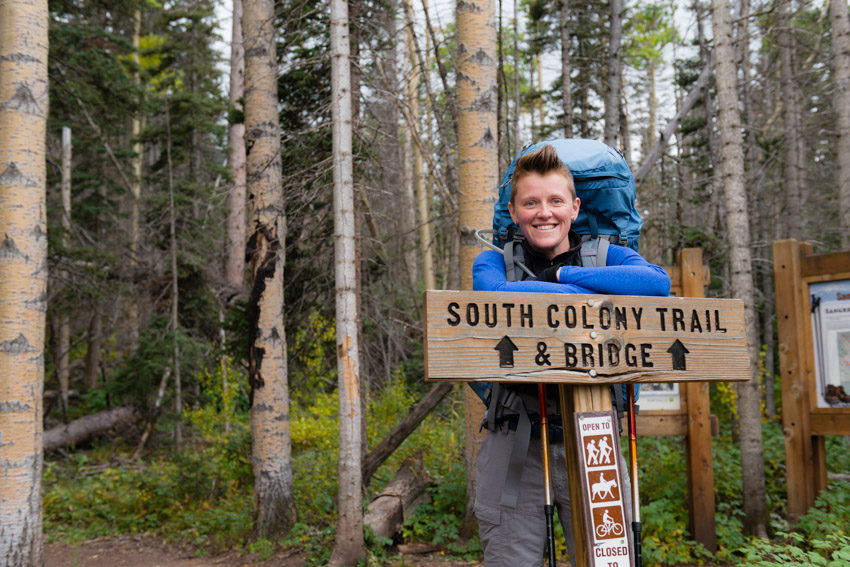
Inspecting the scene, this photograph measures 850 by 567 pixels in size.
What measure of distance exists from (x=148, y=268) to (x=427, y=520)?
394 inches

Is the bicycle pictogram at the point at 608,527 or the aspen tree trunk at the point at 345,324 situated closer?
the bicycle pictogram at the point at 608,527

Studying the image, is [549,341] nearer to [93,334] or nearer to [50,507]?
[50,507]

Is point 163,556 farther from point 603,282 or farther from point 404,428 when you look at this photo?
point 603,282

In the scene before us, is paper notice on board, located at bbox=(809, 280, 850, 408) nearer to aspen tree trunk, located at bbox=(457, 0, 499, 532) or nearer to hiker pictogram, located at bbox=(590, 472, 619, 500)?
aspen tree trunk, located at bbox=(457, 0, 499, 532)

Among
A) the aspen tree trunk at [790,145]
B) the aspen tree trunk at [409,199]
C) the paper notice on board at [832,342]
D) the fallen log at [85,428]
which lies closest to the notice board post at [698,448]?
the paper notice on board at [832,342]

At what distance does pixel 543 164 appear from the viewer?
7.54ft

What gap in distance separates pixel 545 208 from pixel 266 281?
489 centimetres

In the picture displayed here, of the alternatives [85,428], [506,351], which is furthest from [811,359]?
[85,428]

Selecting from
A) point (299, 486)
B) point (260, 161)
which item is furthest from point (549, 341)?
point (299, 486)

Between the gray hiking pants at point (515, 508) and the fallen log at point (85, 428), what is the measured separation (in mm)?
12314

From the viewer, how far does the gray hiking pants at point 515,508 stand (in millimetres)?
2285

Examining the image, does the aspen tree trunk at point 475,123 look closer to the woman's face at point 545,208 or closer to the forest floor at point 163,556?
the forest floor at point 163,556

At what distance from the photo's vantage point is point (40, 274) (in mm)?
5473

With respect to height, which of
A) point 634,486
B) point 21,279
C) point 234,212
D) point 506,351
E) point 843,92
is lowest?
point 634,486
